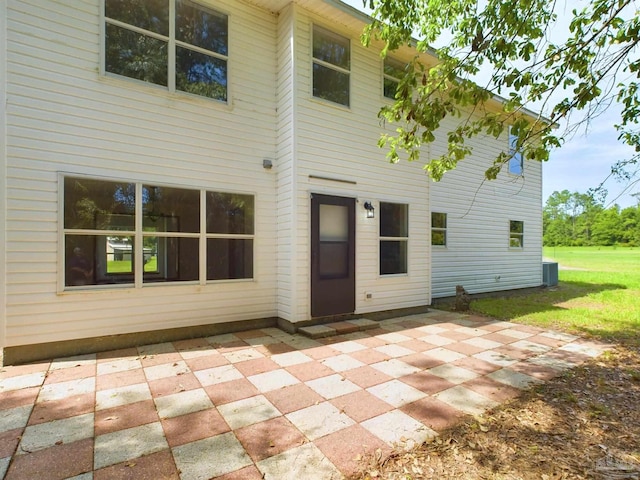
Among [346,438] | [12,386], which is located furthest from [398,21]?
[12,386]

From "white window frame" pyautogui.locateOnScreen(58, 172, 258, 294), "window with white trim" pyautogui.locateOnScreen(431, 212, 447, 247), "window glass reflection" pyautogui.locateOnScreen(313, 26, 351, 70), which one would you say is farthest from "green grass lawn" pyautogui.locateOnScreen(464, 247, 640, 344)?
"window glass reflection" pyautogui.locateOnScreen(313, 26, 351, 70)

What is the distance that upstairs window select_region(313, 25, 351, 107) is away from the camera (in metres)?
5.86

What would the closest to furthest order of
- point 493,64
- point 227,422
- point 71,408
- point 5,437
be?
point 5,437
point 227,422
point 71,408
point 493,64

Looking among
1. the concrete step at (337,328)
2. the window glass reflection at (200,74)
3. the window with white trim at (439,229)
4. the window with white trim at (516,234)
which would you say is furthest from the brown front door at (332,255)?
the window with white trim at (516,234)

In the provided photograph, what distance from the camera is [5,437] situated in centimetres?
246

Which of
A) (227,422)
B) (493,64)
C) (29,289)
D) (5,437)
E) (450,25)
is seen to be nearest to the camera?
(5,437)

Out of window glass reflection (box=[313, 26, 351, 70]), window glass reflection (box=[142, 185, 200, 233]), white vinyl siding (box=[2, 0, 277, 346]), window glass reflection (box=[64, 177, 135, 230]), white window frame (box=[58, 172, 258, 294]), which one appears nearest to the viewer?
white vinyl siding (box=[2, 0, 277, 346])

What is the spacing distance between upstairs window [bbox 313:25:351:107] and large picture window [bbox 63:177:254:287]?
2.45 meters

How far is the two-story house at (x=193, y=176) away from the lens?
161 inches

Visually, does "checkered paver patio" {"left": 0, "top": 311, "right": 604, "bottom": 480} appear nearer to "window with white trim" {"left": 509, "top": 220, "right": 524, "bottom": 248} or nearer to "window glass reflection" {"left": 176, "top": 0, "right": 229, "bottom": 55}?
"window glass reflection" {"left": 176, "top": 0, "right": 229, "bottom": 55}

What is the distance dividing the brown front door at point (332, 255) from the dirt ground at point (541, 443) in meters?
3.17

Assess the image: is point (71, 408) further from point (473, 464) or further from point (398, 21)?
point (398, 21)

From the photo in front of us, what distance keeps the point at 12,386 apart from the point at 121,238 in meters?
2.06

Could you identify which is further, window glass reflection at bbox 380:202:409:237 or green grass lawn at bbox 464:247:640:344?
window glass reflection at bbox 380:202:409:237
